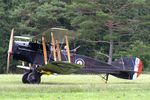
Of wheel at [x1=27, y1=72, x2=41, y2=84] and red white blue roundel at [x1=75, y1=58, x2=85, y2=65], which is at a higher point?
red white blue roundel at [x1=75, y1=58, x2=85, y2=65]

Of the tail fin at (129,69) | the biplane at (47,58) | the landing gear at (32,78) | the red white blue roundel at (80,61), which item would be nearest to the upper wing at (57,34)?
the biplane at (47,58)

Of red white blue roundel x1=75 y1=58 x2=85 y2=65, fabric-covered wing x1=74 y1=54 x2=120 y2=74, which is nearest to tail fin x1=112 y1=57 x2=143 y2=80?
fabric-covered wing x1=74 y1=54 x2=120 y2=74

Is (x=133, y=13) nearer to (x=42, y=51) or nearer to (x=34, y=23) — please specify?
(x=34, y=23)

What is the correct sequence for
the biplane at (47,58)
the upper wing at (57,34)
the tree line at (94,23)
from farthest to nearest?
the tree line at (94,23) < the biplane at (47,58) < the upper wing at (57,34)

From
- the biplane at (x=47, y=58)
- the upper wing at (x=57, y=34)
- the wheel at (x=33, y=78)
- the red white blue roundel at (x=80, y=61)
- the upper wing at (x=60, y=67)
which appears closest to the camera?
the upper wing at (x=60, y=67)

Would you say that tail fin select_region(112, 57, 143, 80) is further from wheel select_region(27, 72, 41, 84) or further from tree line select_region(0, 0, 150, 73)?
tree line select_region(0, 0, 150, 73)

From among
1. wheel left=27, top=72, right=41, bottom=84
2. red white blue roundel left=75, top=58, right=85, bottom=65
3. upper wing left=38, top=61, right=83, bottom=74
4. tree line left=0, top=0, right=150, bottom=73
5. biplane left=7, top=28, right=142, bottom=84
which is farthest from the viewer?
tree line left=0, top=0, right=150, bottom=73

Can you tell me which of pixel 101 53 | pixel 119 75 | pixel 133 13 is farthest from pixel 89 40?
pixel 119 75

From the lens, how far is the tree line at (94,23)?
50.7 metres

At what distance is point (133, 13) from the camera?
53844mm

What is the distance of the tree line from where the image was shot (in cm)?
5070

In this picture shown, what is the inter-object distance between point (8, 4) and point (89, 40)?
12.2 metres

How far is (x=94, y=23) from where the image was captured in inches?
2000

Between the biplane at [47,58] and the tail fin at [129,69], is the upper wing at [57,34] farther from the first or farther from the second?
the tail fin at [129,69]
